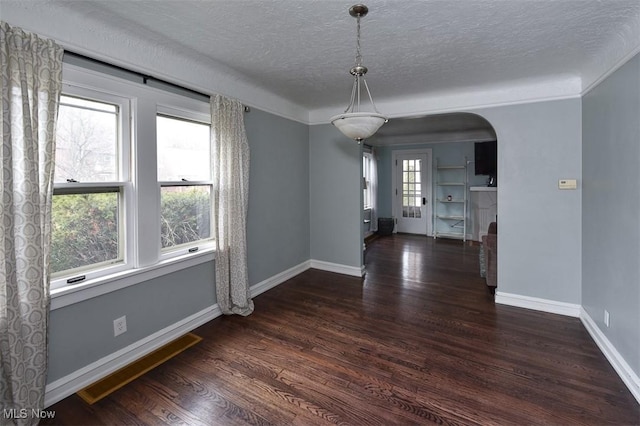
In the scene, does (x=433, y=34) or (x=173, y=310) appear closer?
(x=433, y=34)

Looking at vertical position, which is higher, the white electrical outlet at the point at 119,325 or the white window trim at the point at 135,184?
the white window trim at the point at 135,184

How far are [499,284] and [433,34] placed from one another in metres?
2.82

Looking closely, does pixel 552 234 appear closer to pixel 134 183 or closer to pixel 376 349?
pixel 376 349

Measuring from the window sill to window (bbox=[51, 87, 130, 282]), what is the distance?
0.29 ft

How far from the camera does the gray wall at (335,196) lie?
4504 mm

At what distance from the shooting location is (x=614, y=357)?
90.6 inches

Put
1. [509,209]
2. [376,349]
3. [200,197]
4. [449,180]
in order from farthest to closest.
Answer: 1. [449,180]
2. [509,209]
3. [200,197]
4. [376,349]

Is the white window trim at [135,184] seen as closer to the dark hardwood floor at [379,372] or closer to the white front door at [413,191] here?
the dark hardwood floor at [379,372]

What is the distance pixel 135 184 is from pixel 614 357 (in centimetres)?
393

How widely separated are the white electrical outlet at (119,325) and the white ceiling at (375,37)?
1953mm

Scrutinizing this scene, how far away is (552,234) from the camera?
3285 mm

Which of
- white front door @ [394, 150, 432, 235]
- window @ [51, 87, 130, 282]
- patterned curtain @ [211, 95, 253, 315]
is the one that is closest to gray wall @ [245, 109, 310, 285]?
patterned curtain @ [211, 95, 253, 315]

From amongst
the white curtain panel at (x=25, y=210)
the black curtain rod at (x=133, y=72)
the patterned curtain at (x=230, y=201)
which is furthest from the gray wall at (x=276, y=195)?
the white curtain panel at (x=25, y=210)

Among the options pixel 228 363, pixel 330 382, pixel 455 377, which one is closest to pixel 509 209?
pixel 455 377
